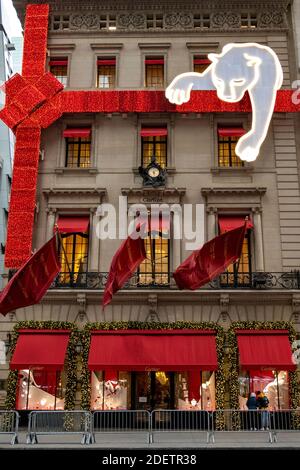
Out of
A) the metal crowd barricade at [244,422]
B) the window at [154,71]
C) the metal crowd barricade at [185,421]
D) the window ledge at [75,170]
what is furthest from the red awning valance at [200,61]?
the metal crowd barricade at [185,421]

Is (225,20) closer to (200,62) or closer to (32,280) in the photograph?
(200,62)

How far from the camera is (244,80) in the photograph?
2702 cm

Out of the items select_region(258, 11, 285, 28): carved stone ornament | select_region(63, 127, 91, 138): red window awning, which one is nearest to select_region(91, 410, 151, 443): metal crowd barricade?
select_region(63, 127, 91, 138): red window awning

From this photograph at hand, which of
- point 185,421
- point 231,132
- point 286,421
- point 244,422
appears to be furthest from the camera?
point 231,132

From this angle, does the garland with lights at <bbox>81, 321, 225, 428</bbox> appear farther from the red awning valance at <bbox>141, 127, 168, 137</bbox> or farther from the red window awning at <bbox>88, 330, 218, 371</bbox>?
the red awning valance at <bbox>141, 127, 168, 137</bbox>

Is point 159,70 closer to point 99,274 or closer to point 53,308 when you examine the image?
point 99,274

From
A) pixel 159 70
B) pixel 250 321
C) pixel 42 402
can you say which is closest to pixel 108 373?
pixel 42 402

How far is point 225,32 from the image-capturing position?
28.5 meters

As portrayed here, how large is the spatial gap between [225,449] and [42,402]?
11.1 metres

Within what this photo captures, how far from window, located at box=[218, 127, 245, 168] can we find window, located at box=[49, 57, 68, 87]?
8724 mm

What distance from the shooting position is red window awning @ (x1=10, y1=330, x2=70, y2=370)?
2323cm

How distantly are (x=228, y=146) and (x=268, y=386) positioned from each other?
11743mm

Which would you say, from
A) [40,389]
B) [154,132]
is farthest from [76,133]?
[40,389]

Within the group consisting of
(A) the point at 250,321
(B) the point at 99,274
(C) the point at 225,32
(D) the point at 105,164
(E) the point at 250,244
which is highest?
(C) the point at 225,32
